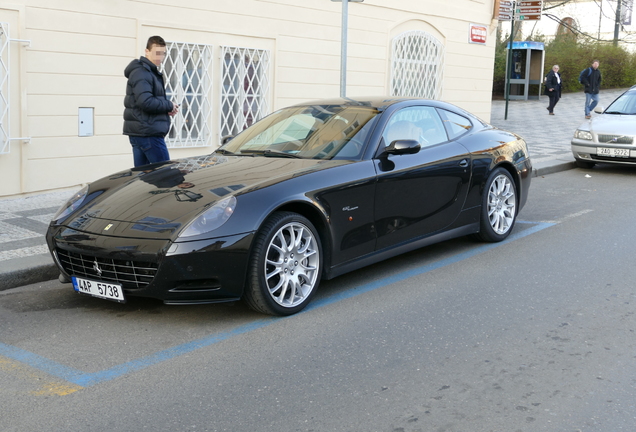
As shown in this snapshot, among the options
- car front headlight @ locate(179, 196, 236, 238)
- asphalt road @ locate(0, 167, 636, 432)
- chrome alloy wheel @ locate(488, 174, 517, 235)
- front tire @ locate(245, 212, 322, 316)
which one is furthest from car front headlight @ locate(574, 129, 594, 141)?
car front headlight @ locate(179, 196, 236, 238)

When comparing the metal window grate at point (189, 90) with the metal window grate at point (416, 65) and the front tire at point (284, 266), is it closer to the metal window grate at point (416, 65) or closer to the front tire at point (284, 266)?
the metal window grate at point (416, 65)

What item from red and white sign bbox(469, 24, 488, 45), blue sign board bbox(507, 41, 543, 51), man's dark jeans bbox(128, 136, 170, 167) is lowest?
man's dark jeans bbox(128, 136, 170, 167)

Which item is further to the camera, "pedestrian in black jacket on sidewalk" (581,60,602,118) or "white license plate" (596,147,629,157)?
"pedestrian in black jacket on sidewalk" (581,60,602,118)

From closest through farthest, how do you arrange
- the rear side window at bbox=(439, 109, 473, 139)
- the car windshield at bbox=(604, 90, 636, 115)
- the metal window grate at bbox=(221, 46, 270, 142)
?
1. the rear side window at bbox=(439, 109, 473, 139)
2. the metal window grate at bbox=(221, 46, 270, 142)
3. the car windshield at bbox=(604, 90, 636, 115)

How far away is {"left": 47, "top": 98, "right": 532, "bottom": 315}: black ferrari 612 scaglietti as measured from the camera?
15.1 ft

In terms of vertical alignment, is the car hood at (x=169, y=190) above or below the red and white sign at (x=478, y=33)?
below

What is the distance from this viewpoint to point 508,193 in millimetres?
7203

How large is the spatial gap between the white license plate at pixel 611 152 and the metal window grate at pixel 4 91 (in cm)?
905

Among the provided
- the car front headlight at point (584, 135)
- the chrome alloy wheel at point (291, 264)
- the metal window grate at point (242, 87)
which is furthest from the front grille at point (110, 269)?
the car front headlight at point (584, 135)

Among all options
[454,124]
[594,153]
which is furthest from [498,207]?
[594,153]

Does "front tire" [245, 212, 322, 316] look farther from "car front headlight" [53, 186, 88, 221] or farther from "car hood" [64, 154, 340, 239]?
"car front headlight" [53, 186, 88, 221]

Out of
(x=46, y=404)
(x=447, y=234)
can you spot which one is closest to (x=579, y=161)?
(x=447, y=234)

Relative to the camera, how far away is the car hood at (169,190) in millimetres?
4689

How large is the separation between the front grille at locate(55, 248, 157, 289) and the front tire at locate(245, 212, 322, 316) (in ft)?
2.09
